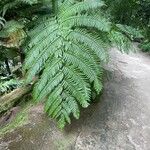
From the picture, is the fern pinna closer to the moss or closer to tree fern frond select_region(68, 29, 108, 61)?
tree fern frond select_region(68, 29, 108, 61)

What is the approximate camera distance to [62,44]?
3.62 metres

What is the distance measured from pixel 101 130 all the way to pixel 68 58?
2.77 feet

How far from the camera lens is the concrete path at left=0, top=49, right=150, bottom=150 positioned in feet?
11.0

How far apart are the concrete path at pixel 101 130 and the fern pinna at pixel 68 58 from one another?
20 cm

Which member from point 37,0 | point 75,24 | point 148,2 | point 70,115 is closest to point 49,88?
point 70,115

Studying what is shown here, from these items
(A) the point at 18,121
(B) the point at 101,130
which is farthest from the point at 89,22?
(A) the point at 18,121

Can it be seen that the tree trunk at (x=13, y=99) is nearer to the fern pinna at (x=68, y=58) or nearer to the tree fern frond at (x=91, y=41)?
the fern pinna at (x=68, y=58)

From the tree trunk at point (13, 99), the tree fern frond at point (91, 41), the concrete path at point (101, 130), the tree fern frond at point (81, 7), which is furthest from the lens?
the tree trunk at point (13, 99)

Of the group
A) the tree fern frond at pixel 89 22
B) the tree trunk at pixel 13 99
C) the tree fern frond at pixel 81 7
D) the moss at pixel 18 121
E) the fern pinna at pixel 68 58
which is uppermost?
the tree fern frond at pixel 81 7

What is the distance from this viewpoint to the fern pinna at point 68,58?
11.0ft

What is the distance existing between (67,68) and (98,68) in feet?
1.10

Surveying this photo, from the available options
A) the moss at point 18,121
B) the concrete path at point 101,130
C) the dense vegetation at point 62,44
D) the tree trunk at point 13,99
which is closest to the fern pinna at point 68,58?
the dense vegetation at point 62,44

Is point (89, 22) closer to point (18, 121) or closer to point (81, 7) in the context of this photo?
point (81, 7)

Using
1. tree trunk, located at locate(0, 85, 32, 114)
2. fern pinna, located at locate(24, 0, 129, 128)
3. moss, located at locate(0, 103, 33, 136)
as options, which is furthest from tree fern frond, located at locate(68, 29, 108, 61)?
tree trunk, located at locate(0, 85, 32, 114)
